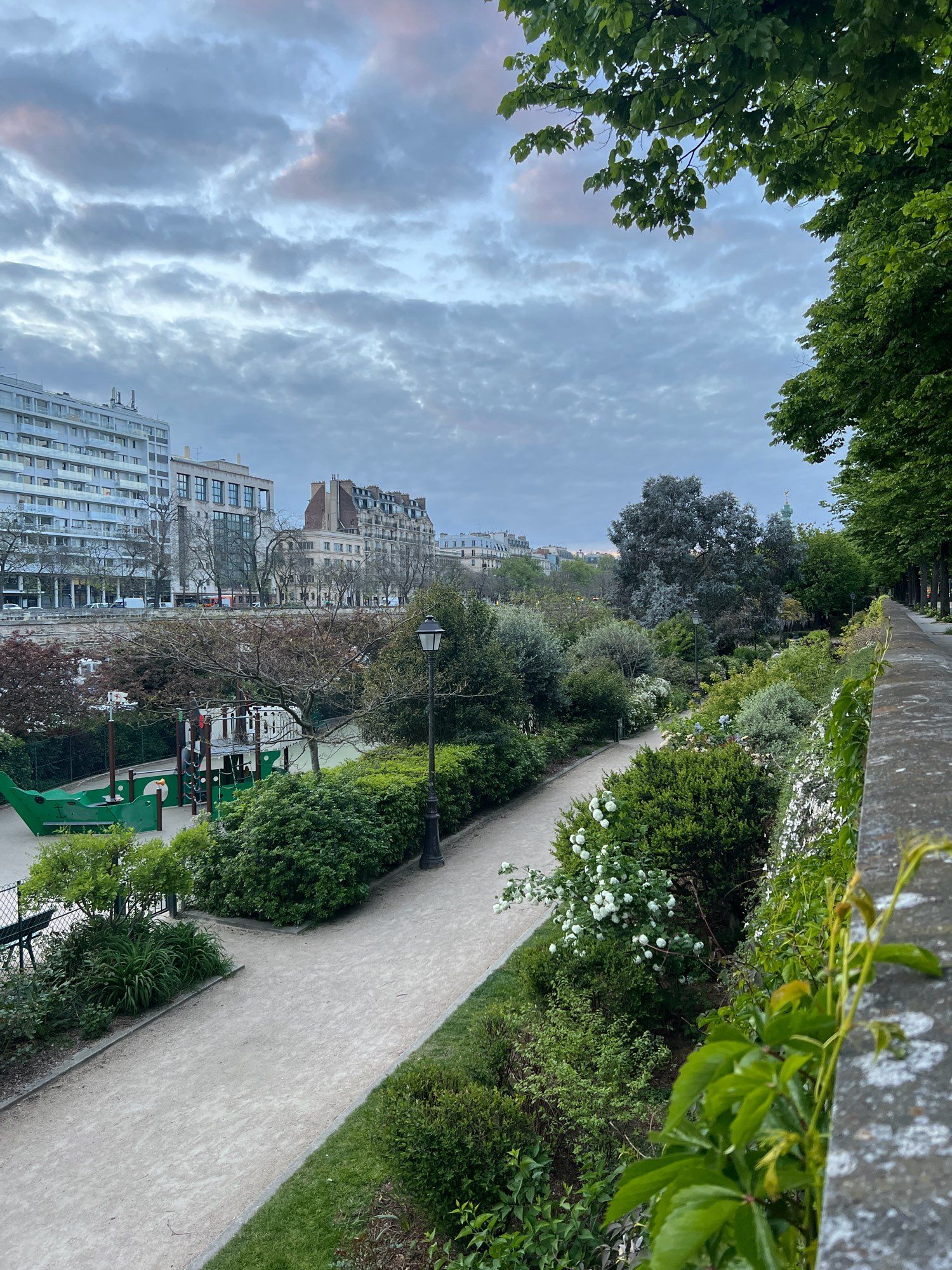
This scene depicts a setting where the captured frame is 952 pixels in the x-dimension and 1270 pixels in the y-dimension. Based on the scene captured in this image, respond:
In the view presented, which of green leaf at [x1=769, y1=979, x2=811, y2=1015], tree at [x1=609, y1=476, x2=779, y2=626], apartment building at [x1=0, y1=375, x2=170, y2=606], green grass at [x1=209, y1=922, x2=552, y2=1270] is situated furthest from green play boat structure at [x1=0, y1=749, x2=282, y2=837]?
apartment building at [x1=0, y1=375, x2=170, y2=606]

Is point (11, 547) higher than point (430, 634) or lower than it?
higher

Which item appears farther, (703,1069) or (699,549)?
(699,549)

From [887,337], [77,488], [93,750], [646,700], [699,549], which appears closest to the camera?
[887,337]

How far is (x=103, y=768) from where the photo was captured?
22969 mm

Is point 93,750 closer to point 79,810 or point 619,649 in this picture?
point 79,810

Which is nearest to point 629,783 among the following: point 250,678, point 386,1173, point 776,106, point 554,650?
point 386,1173

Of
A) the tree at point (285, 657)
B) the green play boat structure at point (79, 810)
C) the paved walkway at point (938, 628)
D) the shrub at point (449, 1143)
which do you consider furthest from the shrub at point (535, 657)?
the shrub at point (449, 1143)

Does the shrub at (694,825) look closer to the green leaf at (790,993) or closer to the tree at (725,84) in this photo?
the tree at (725,84)

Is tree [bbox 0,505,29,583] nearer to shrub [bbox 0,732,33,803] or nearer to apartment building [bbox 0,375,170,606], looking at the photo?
apartment building [bbox 0,375,170,606]

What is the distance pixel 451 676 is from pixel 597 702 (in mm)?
8588

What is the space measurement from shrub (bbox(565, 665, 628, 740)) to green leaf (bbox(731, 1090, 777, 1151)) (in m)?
22.7

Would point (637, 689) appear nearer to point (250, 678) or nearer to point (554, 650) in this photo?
point (554, 650)

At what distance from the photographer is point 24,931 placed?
8781 mm

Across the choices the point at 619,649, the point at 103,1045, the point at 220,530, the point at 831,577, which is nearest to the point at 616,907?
the point at 103,1045
